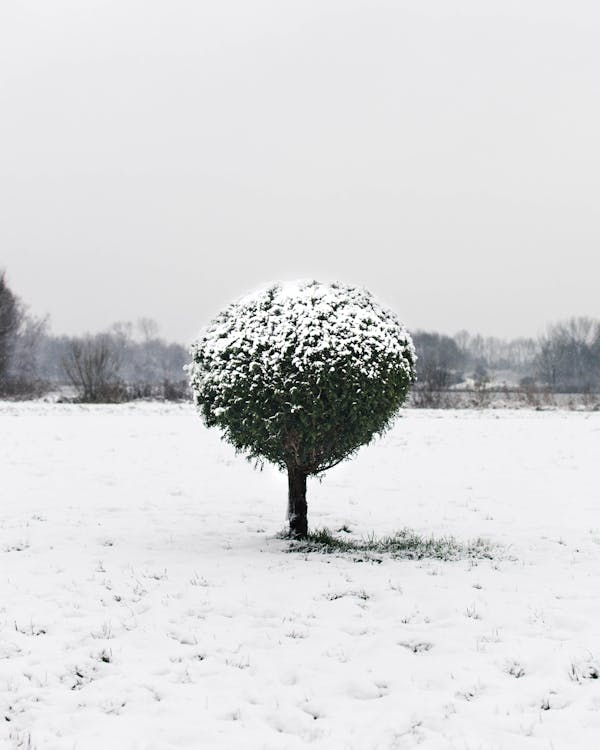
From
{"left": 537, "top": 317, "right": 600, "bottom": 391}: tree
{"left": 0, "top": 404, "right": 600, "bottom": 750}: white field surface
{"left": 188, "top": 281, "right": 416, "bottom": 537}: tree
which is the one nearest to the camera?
{"left": 0, "top": 404, "right": 600, "bottom": 750}: white field surface

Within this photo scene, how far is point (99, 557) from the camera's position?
7.30 meters

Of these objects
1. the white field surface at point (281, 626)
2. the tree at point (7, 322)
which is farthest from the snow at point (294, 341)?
the tree at point (7, 322)

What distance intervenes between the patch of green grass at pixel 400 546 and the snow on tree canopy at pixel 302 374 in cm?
101

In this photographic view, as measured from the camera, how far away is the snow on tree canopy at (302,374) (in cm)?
727

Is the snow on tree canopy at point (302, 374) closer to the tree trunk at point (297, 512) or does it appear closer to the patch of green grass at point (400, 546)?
the tree trunk at point (297, 512)

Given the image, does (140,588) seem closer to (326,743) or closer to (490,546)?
(326,743)

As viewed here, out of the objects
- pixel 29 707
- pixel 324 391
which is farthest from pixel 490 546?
pixel 29 707

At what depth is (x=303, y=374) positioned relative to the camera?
7207 millimetres

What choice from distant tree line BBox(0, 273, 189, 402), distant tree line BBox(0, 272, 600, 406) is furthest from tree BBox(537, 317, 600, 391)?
distant tree line BBox(0, 273, 189, 402)

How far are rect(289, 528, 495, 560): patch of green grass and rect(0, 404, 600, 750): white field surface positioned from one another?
0.30m

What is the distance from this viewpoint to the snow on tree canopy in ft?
23.9

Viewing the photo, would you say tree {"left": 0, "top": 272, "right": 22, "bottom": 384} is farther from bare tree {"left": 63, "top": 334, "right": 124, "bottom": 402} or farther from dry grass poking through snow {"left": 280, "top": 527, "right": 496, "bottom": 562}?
dry grass poking through snow {"left": 280, "top": 527, "right": 496, "bottom": 562}

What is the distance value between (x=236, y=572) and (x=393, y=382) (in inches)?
112

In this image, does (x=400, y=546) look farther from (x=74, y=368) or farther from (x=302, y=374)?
(x=74, y=368)
